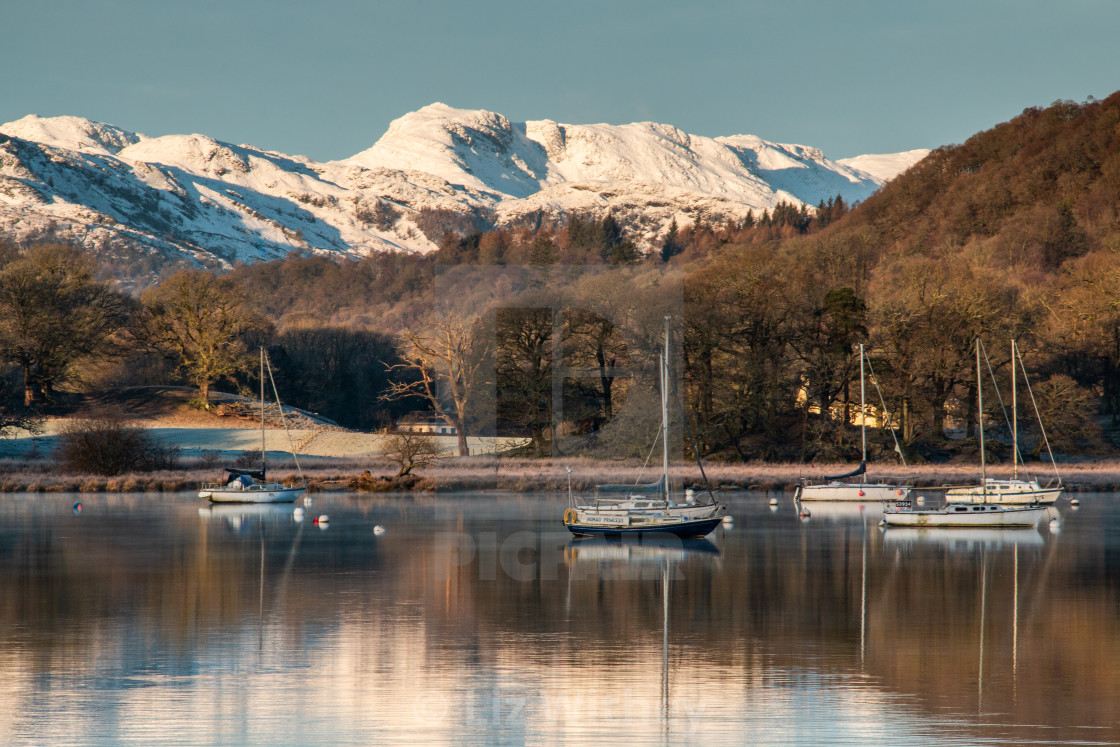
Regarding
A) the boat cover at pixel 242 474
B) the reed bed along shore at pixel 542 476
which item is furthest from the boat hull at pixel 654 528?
the boat cover at pixel 242 474

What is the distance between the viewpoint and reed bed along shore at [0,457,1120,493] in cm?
5038

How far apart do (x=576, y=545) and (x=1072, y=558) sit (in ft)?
39.5

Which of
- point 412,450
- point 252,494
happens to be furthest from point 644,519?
point 412,450

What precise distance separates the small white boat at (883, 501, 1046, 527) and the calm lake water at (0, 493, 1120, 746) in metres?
2.13

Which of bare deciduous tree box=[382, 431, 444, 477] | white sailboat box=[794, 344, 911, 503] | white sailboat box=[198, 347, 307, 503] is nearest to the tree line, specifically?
bare deciduous tree box=[382, 431, 444, 477]

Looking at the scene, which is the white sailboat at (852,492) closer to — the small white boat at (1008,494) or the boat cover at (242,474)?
the small white boat at (1008,494)

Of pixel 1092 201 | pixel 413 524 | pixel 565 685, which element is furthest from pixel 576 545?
pixel 1092 201

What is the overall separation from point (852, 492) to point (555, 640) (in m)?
30.7

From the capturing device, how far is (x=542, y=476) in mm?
52188

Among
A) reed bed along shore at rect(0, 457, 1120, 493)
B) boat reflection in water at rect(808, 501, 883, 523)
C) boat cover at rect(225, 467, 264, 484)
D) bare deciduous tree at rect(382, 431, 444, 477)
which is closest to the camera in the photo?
boat reflection in water at rect(808, 501, 883, 523)

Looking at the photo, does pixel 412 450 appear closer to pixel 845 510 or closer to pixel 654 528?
pixel 845 510

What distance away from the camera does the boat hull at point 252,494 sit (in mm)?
44281

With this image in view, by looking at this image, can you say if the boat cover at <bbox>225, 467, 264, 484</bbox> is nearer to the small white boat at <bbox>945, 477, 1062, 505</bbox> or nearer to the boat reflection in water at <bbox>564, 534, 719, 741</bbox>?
the boat reflection in water at <bbox>564, 534, 719, 741</bbox>

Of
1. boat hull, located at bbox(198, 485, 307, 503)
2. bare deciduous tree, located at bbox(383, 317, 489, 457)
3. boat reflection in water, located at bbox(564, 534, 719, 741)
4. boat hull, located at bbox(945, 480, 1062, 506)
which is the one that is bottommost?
boat reflection in water, located at bbox(564, 534, 719, 741)
